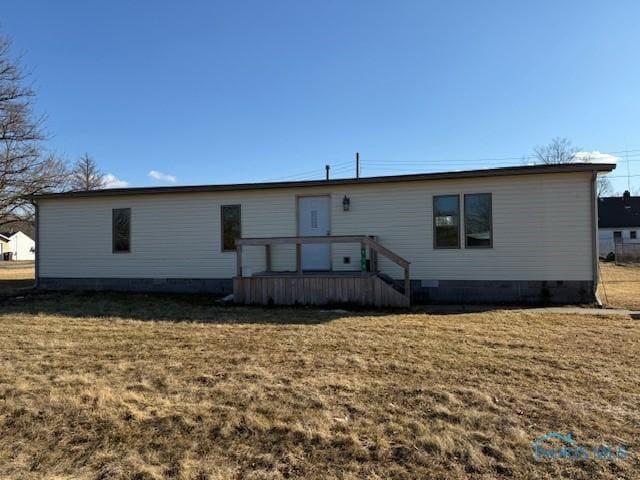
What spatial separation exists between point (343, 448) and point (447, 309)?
A: 6.46 metres

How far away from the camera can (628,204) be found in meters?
41.6

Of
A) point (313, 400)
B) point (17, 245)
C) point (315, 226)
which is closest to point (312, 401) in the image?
point (313, 400)

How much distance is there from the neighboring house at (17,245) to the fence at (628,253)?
199 ft

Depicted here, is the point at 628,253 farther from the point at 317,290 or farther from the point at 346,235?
the point at 317,290

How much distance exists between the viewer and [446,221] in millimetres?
10398

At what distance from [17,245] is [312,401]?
70002 millimetres

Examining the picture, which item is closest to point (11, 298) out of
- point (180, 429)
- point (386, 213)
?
point (386, 213)

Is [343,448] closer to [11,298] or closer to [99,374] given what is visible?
[99,374]

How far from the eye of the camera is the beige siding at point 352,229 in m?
9.79

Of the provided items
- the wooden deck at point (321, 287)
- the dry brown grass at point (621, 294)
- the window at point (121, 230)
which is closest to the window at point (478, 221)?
the wooden deck at point (321, 287)

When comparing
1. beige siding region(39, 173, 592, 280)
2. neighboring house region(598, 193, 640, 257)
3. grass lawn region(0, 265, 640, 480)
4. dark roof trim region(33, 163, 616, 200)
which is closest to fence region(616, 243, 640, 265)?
neighboring house region(598, 193, 640, 257)

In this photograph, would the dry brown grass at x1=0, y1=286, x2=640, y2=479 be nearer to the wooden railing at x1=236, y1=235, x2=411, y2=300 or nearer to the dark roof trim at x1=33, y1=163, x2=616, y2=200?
the wooden railing at x1=236, y1=235, x2=411, y2=300

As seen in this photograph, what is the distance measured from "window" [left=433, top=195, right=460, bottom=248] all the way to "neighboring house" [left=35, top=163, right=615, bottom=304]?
0.02 m

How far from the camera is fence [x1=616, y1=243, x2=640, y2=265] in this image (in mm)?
27062
